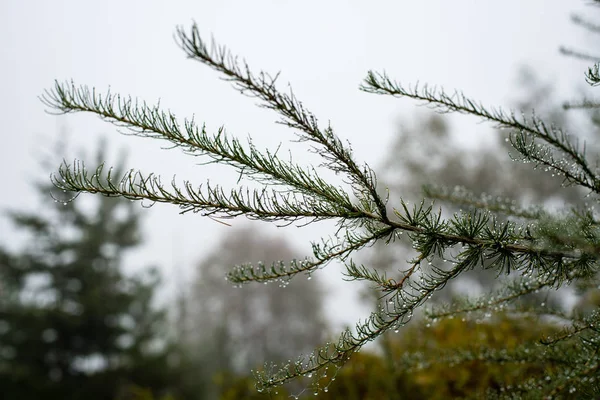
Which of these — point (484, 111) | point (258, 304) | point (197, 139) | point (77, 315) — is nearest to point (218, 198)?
point (197, 139)

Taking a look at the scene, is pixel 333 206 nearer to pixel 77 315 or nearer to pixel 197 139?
pixel 197 139

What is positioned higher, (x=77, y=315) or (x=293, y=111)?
(x=77, y=315)

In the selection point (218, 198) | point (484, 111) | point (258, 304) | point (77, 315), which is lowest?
point (218, 198)

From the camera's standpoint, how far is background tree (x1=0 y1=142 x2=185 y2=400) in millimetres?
8914

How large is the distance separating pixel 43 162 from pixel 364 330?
11030 mm

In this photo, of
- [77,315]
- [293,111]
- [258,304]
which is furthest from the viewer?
[258,304]

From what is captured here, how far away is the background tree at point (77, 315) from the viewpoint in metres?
8.91

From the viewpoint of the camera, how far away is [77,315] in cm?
916

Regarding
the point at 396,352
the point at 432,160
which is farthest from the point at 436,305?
the point at 432,160

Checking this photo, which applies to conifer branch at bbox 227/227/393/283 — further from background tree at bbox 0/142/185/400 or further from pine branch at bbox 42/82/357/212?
background tree at bbox 0/142/185/400

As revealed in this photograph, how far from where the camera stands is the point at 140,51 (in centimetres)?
13212

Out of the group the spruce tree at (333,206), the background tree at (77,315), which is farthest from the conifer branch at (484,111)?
the background tree at (77,315)

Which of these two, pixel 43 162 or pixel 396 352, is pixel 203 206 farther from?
pixel 43 162

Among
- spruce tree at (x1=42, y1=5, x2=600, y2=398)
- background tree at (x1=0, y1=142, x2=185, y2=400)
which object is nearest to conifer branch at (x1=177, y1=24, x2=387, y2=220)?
spruce tree at (x1=42, y1=5, x2=600, y2=398)
